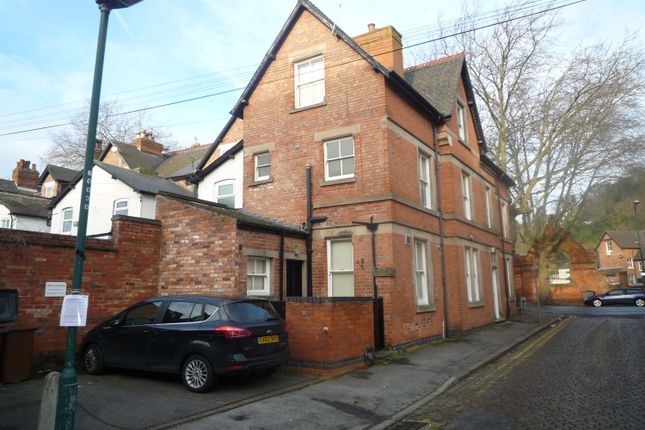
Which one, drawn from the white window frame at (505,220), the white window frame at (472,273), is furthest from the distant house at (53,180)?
the white window frame at (505,220)

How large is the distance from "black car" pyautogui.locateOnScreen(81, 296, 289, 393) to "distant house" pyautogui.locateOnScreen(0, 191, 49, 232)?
20.5m

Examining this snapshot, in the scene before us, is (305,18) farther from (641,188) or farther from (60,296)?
(641,188)

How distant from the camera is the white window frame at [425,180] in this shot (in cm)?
1592

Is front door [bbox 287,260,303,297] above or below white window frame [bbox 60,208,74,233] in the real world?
below

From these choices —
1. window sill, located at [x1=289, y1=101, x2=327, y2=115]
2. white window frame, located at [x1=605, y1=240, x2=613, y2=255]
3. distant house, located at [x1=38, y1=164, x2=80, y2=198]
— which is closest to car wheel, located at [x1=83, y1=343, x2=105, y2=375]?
window sill, located at [x1=289, y1=101, x2=327, y2=115]

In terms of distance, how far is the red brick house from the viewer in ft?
44.0

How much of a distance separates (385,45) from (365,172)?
537cm

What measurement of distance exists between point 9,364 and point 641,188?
48481 mm

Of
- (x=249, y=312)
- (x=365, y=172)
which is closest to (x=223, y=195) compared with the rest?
(x=365, y=172)

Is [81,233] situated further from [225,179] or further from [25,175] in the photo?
[25,175]

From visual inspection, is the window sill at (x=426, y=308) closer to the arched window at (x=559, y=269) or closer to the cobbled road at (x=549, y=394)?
the cobbled road at (x=549, y=394)

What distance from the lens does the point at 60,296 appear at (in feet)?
32.3

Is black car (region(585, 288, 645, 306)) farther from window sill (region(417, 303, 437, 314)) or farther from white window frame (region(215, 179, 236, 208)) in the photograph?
white window frame (region(215, 179, 236, 208))

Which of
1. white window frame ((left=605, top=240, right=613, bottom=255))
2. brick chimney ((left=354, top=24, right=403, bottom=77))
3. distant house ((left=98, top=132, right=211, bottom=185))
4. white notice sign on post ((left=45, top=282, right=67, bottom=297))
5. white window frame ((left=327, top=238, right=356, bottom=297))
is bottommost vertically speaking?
white notice sign on post ((left=45, top=282, right=67, bottom=297))
